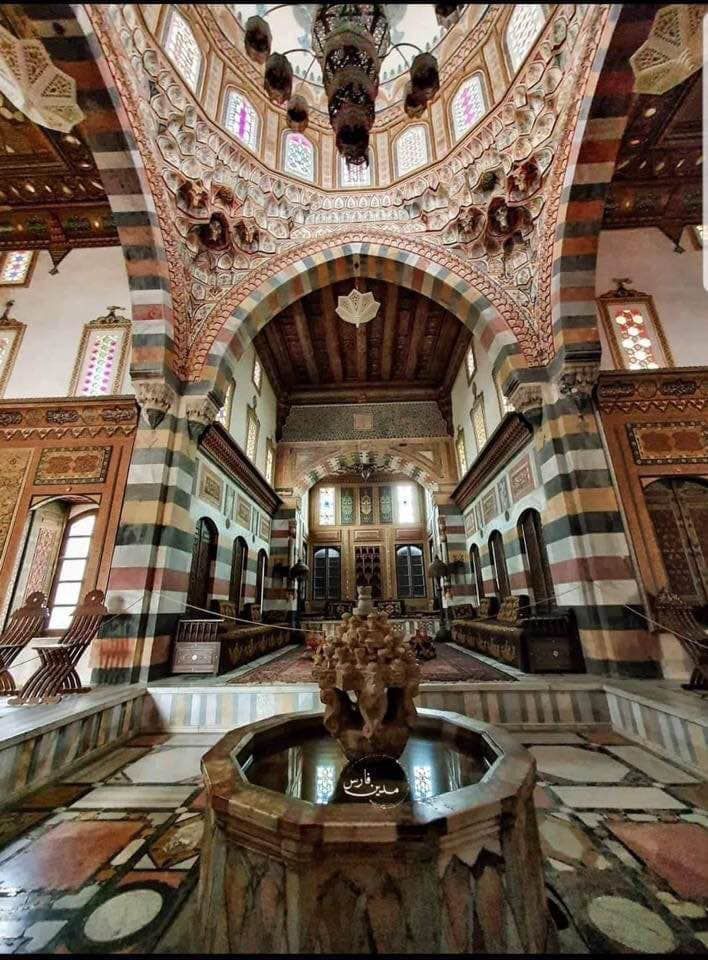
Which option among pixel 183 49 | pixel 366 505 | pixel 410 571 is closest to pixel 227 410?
pixel 183 49

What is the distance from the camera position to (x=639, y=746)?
3887mm

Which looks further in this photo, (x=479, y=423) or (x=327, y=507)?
(x=327, y=507)

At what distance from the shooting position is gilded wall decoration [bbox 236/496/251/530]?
29.7ft

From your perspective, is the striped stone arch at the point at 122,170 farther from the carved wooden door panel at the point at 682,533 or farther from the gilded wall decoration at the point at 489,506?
the carved wooden door panel at the point at 682,533

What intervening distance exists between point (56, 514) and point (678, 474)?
416 inches

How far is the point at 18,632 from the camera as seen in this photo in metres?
4.51

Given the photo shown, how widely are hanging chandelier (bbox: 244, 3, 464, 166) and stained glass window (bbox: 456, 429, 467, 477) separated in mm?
7785

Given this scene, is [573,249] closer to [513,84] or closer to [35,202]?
[513,84]

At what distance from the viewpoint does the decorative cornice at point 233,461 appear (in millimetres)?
7332

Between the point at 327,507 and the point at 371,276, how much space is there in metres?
11.2

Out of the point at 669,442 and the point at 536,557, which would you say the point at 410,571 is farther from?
the point at 669,442

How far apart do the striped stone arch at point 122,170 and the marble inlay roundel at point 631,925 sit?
7.10 meters

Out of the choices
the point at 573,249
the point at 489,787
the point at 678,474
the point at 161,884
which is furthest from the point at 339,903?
the point at 573,249

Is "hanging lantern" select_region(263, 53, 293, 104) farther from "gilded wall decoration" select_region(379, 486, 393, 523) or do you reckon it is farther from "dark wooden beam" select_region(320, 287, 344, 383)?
"gilded wall decoration" select_region(379, 486, 393, 523)
